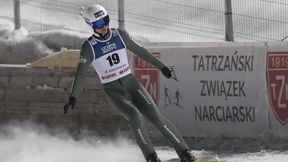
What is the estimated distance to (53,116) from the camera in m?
12.7

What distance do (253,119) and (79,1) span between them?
6.60 metres

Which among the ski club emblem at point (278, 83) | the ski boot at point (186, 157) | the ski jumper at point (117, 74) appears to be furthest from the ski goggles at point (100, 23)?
the ski club emblem at point (278, 83)

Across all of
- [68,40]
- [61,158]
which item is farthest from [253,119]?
[68,40]

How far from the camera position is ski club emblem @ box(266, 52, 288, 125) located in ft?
34.8

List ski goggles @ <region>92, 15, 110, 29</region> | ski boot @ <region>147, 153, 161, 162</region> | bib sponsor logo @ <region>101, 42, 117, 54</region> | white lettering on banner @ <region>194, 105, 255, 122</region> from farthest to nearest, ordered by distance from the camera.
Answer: white lettering on banner @ <region>194, 105, 255, 122</region>, bib sponsor logo @ <region>101, 42, 117, 54</region>, ski goggles @ <region>92, 15, 110, 29</region>, ski boot @ <region>147, 153, 161, 162</region>

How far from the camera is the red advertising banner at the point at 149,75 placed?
11826 millimetres

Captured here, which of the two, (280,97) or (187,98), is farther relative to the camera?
(187,98)

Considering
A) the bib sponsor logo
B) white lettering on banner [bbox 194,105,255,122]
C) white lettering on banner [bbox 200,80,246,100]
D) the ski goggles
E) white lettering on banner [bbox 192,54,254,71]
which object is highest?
the ski goggles

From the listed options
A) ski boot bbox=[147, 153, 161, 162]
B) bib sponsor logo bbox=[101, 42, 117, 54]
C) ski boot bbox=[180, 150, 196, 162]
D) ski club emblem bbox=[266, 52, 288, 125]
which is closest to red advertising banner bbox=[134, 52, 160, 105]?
ski club emblem bbox=[266, 52, 288, 125]

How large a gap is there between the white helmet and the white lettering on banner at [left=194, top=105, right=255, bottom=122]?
286cm

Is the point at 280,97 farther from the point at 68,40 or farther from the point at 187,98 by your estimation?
the point at 68,40

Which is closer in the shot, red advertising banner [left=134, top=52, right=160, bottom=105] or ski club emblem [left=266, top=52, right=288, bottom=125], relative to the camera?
ski club emblem [left=266, top=52, right=288, bottom=125]

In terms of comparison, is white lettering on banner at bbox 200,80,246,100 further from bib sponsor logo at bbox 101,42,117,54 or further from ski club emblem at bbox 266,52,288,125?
bib sponsor logo at bbox 101,42,117,54

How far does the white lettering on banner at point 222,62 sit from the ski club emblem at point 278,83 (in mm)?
342
